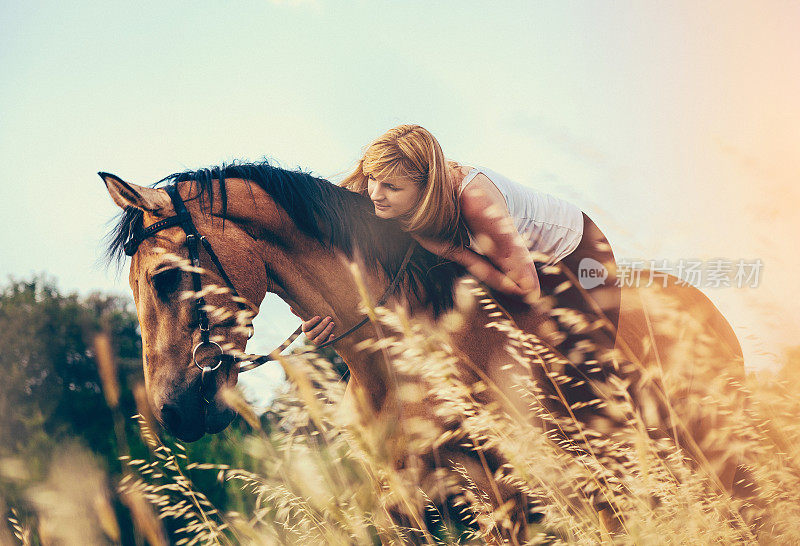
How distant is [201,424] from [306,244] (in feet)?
3.25

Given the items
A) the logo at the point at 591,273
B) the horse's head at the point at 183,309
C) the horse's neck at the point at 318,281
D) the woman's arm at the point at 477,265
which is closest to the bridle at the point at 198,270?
the horse's head at the point at 183,309

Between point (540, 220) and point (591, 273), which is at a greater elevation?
point (540, 220)

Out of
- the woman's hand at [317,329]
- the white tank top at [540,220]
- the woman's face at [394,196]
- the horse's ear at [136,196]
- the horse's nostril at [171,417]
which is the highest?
the horse's ear at [136,196]

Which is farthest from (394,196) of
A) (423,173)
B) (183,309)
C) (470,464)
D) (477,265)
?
(470,464)

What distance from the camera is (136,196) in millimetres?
2342

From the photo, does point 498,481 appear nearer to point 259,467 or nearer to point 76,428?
point 259,467

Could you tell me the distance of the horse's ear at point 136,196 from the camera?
231cm

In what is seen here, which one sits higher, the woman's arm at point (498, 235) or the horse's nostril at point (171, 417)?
the woman's arm at point (498, 235)

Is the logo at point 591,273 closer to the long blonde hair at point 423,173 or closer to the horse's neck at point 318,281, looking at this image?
the long blonde hair at point 423,173

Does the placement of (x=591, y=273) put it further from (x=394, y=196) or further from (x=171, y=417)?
(x=171, y=417)

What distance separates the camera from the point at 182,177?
2.67 metres

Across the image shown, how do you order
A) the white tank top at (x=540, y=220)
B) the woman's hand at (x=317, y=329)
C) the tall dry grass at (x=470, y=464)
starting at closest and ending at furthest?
the tall dry grass at (x=470, y=464), the woman's hand at (x=317, y=329), the white tank top at (x=540, y=220)

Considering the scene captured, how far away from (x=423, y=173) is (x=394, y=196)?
20cm

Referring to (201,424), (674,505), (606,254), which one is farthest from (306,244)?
(674,505)
